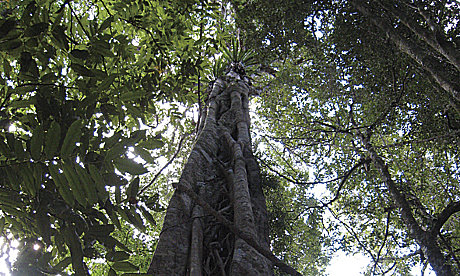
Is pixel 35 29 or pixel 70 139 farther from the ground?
pixel 35 29

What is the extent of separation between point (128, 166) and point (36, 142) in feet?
0.96

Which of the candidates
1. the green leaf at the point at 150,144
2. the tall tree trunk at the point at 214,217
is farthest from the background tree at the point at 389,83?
the green leaf at the point at 150,144

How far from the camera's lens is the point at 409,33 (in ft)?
13.7

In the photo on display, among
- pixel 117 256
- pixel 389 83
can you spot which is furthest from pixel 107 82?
pixel 389 83

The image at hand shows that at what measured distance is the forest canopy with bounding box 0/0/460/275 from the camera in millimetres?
1126

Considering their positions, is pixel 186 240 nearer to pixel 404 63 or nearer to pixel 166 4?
pixel 166 4

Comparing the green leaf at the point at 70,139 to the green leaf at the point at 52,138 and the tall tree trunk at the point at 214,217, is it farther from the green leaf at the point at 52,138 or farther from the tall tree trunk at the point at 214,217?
the tall tree trunk at the point at 214,217

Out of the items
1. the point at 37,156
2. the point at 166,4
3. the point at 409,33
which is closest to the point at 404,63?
the point at 409,33

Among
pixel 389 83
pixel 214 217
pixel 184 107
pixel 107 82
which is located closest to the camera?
pixel 107 82

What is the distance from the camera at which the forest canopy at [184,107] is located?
1.13 meters

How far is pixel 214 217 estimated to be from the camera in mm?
3064

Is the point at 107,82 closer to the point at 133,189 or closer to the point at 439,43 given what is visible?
the point at 133,189

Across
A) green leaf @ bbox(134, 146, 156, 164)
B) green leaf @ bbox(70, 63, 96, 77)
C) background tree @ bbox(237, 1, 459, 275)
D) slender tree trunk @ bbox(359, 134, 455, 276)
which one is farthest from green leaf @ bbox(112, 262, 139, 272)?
slender tree trunk @ bbox(359, 134, 455, 276)

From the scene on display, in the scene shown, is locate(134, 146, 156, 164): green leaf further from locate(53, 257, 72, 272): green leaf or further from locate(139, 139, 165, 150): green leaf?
locate(53, 257, 72, 272): green leaf
